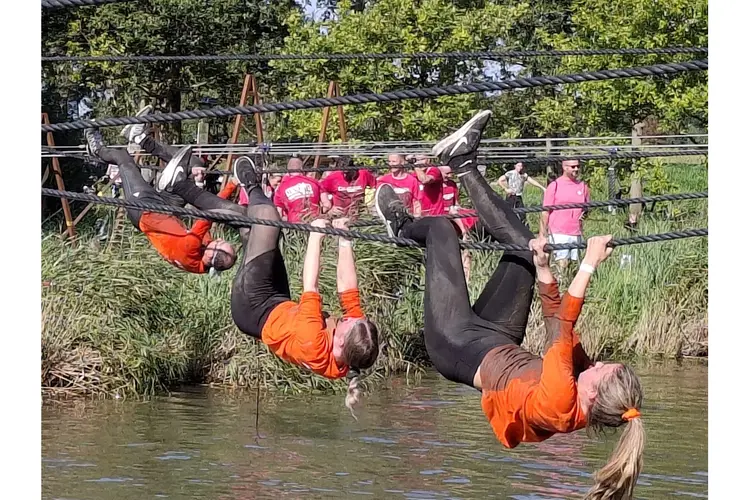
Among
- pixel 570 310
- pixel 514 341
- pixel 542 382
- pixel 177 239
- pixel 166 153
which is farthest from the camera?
pixel 166 153

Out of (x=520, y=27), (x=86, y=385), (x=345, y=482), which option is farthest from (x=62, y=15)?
(x=345, y=482)

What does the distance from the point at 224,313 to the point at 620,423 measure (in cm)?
720

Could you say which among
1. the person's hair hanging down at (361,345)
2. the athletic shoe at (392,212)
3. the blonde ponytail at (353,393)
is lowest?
the blonde ponytail at (353,393)

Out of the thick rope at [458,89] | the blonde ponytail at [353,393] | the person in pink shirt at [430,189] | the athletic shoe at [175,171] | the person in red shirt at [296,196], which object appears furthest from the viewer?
the person in pink shirt at [430,189]

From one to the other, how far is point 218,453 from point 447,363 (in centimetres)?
474

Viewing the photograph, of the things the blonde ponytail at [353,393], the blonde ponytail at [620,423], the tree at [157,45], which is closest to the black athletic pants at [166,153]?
the blonde ponytail at [353,393]

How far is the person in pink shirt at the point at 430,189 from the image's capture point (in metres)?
11.1

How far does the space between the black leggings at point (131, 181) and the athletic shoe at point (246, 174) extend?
61 cm

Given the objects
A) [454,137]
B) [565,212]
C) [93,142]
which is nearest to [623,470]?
[454,137]

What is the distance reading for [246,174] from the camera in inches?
265

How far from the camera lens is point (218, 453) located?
10.3m

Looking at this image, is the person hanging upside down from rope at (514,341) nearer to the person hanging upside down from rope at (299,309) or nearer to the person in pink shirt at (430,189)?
the person hanging upside down from rope at (299,309)

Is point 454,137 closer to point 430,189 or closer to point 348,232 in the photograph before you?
point 348,232
